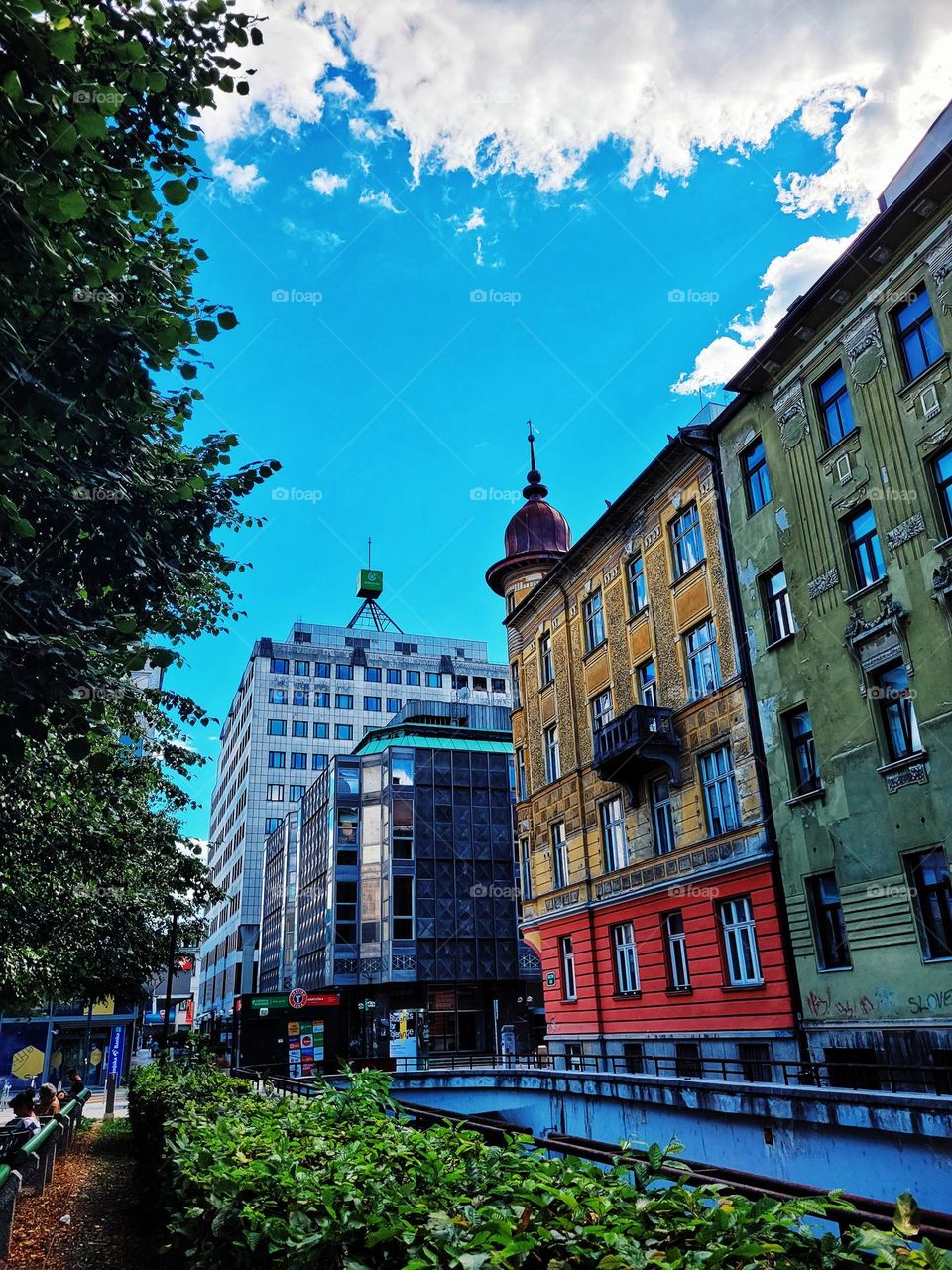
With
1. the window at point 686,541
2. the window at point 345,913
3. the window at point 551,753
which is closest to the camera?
the window at point 686,541

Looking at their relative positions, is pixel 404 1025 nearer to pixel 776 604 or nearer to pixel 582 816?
pixel 582 816

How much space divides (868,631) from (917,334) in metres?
6.08

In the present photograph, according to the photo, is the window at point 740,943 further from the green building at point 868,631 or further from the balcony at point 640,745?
the balcony at point 640,745

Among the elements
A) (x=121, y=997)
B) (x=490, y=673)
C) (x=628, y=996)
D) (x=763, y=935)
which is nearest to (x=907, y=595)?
(x=763, y=935)

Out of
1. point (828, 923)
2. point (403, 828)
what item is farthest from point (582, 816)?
point (403, 828)

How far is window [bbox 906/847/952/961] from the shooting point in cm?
1659

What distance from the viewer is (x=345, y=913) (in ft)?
183

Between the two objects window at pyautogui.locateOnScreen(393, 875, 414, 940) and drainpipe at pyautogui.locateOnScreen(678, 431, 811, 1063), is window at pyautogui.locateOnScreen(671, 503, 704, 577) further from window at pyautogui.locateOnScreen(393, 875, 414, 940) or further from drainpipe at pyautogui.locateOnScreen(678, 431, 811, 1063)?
window at pyautogui.locateOnScreen(393, 875, 414, 940)

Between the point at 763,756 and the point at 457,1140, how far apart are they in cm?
1792

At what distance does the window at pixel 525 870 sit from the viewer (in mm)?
34531

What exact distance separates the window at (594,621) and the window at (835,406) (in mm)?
11068

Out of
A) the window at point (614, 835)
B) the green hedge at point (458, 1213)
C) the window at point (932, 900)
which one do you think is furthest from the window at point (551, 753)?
the green hedge at point (458, 1213)

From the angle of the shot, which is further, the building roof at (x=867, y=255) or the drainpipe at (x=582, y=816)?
the drainpipe at (x=582, y=816)

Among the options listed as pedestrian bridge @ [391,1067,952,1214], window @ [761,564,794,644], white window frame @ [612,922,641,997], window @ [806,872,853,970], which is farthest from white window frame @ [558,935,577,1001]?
window @ [761,564,794,644]
